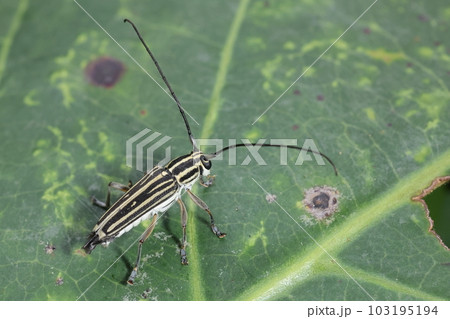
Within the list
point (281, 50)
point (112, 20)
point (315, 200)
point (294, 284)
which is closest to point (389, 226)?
point (315, 200)

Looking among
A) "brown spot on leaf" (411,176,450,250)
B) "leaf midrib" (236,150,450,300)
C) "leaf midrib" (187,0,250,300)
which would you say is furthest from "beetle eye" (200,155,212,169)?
"brown spot on leaf" (411,176,450,250)

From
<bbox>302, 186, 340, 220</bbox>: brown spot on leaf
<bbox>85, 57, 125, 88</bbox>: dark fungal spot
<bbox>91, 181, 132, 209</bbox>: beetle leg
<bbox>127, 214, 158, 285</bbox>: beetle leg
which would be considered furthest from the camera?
<bbox>85, 57, 125, 88</bbox>: dark fungal spot

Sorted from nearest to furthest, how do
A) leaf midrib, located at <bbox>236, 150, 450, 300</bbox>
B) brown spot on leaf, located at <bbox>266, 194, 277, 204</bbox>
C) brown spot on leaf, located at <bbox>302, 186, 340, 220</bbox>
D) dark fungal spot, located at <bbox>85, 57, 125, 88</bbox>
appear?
leaf midrib, located at <bbox>236, 150, 450, 300</bbox> < brown spot on leaf, located at <bbox>302, 186, 340, 220</bbox> < brown spot on leaf, located at <bbox>266, 194, 277, 204</bbox> < dark fungal spot, located at <bbox>85, 57, 125, 88</bbox>

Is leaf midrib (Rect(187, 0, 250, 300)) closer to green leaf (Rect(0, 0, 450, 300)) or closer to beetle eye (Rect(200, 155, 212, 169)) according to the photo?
green leaf (Rect(0, 0, 450, 300))

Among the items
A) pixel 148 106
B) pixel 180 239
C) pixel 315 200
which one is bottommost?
pixel 180 239

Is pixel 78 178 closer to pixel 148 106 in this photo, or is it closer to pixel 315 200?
pixel 148 106
